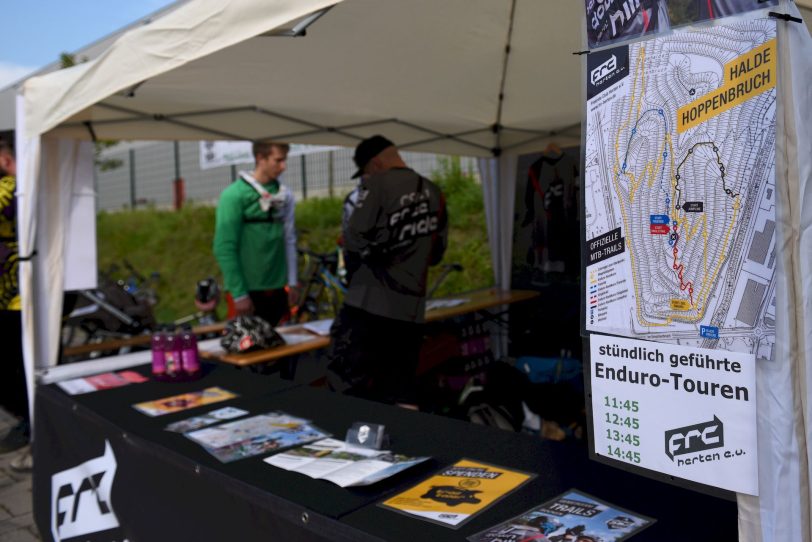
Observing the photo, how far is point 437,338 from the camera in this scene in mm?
4344

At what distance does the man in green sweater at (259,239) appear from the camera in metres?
3.64

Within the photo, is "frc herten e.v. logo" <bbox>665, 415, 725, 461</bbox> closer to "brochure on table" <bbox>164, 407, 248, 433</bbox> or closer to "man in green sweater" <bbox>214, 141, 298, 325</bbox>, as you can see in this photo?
"brochure on table" <bbox>164, 407, 248, 433</bbox>

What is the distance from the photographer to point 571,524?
1186mm

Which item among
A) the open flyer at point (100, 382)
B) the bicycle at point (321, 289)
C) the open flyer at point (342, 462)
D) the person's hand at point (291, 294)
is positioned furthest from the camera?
the bicycle at point (321, 289)

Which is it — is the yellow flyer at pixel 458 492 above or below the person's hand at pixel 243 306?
below

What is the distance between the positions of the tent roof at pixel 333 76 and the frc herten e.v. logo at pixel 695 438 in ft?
4.07

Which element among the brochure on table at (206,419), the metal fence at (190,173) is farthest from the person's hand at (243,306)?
the metal fence at (190,173)

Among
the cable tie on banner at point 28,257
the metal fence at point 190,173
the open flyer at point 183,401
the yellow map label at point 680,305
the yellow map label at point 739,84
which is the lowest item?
the open flyer at point 183,401

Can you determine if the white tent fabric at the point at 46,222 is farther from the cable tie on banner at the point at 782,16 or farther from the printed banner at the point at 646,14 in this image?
the cable tie on banner at the point at 782,16

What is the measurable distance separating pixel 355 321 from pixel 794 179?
2.32 metres

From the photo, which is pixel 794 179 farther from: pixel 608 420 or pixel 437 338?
pixel 437 338

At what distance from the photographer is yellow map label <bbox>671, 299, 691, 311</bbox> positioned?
0.99 metres

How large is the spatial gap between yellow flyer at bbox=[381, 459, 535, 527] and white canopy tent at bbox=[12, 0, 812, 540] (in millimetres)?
495

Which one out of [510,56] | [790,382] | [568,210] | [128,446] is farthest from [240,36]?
[568,210]
